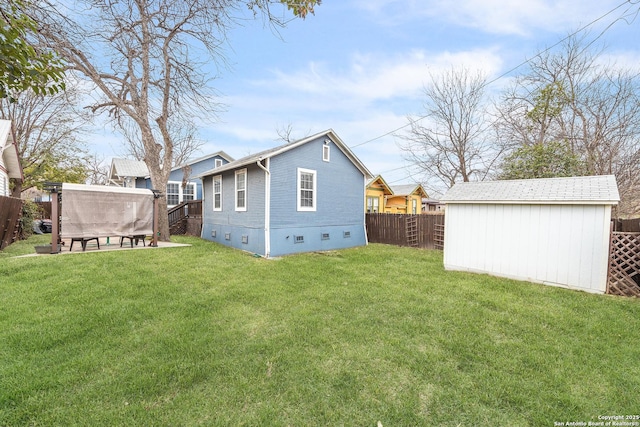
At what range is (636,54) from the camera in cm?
945

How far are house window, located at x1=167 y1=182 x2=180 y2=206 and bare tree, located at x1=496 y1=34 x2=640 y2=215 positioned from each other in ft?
64.6

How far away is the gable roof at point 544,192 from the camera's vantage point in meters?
5.21

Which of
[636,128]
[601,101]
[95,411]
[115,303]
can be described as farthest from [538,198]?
[601,101]

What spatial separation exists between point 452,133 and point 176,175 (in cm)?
1797

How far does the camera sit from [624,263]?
515cm

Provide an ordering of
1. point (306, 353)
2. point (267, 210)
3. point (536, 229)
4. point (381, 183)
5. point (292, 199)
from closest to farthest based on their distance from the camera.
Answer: point (306, 353) < point (536, 229) < point (267, 210) < point (292, 199) < point (381, 183)

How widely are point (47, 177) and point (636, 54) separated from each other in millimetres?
31917

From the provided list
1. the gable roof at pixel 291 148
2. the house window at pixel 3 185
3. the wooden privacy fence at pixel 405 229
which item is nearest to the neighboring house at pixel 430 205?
the wooden privacy fence at pixel 405 229

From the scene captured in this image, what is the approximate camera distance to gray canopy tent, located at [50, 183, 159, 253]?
25.1 ft

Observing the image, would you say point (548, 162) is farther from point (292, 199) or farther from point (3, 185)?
point (3, 185)

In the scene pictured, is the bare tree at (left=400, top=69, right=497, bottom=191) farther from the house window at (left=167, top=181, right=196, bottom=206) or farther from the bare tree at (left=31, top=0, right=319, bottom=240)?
the house window at (left=167, top=181, right=196, bottom=206)

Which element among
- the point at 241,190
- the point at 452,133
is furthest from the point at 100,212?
the point at 452,133

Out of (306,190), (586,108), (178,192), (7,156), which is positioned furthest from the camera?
(178,192)

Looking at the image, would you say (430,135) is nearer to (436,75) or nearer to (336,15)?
(436,75)
